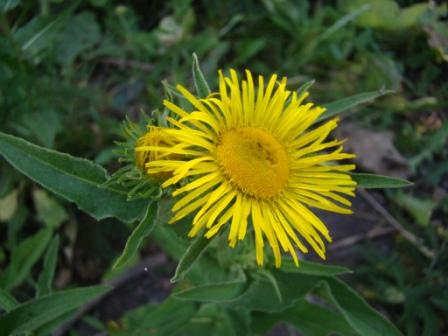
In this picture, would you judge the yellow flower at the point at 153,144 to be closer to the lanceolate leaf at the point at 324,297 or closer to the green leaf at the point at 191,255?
the green leaf at the point at 191,255

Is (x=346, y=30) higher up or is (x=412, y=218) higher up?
(x=346, y=30)

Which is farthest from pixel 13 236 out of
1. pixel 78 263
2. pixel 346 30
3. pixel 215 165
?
pixel 346 30

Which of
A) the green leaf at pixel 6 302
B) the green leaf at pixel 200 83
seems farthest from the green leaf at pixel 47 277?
the green leaf at pixel 200 83

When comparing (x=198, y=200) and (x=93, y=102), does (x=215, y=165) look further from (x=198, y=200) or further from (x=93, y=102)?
(x=93, y=102)

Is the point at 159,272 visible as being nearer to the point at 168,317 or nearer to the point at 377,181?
the point at 168,317

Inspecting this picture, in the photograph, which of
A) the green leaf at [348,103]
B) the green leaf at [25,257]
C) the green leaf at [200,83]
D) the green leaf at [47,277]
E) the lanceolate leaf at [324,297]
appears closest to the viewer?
the green leaf at [200,83]
